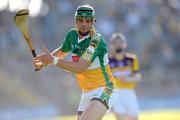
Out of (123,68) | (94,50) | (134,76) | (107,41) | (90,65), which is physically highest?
(94,50)

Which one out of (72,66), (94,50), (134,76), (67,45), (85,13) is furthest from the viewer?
(134,76)

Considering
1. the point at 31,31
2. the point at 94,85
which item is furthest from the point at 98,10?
the point at 94,85

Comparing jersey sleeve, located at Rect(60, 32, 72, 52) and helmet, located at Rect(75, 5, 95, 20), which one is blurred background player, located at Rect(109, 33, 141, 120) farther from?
helmet, located at Rect(75, 5, 95, 20)

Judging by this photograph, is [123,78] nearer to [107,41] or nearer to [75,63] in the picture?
[75,63]

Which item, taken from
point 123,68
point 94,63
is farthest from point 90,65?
point 123,68

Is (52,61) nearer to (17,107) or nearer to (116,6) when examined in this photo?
(17,107)

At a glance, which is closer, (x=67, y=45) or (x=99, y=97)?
(x=99, y=97)

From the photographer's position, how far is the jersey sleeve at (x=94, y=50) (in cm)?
944

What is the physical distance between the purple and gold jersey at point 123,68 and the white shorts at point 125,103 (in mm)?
155

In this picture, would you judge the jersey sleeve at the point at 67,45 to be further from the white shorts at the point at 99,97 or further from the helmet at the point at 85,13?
the white shorts at the point at 99,97

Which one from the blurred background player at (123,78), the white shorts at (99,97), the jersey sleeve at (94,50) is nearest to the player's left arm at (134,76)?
the blurred background player at (123,78)

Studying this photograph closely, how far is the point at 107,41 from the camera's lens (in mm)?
22859

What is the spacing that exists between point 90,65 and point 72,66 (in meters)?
0.49

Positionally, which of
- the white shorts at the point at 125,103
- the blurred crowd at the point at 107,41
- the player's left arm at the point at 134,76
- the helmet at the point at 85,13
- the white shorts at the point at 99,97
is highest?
the helmet at the point at 85,13
